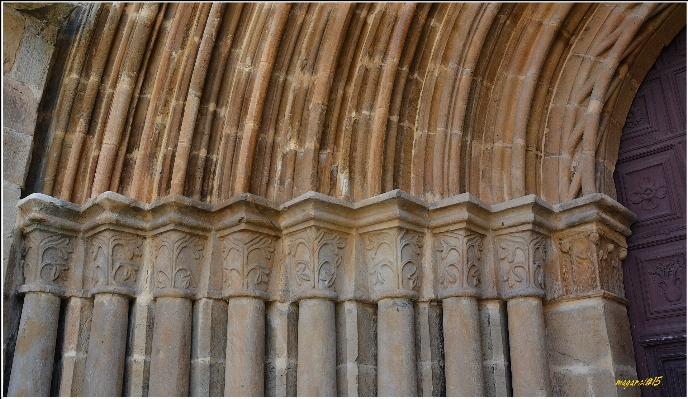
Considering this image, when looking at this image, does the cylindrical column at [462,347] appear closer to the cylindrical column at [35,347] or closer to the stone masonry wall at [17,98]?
the cylindrical column at [35,347]

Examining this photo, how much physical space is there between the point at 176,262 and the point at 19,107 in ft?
4.60

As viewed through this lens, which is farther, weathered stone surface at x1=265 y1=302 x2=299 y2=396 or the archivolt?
the archivolt

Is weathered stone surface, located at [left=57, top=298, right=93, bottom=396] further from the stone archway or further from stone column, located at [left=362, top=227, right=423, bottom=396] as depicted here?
stone column, located at [left=362, top=227, right=423, bottom=396]

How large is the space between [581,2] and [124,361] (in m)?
3.56

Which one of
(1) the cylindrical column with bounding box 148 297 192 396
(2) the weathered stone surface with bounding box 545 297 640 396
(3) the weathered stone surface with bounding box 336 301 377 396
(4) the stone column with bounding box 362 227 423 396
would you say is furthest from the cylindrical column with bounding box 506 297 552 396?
(1) the cylindrical column with bounding box 148 297 192 396

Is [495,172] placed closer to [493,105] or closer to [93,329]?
[493,105]

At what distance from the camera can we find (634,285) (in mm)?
3998

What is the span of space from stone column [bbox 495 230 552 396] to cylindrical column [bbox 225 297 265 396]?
144 centimetres

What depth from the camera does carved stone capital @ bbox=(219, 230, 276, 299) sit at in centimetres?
390

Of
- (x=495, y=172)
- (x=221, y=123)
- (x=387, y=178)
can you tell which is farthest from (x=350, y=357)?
(x=221, y=123)

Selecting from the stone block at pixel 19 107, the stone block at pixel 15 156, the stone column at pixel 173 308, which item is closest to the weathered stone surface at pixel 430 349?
the stone column at pixel 173 308

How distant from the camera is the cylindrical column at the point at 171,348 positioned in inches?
145

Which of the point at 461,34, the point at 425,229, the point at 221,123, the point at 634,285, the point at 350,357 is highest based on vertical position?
the point at 461,34

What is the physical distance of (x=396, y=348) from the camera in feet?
12.1
